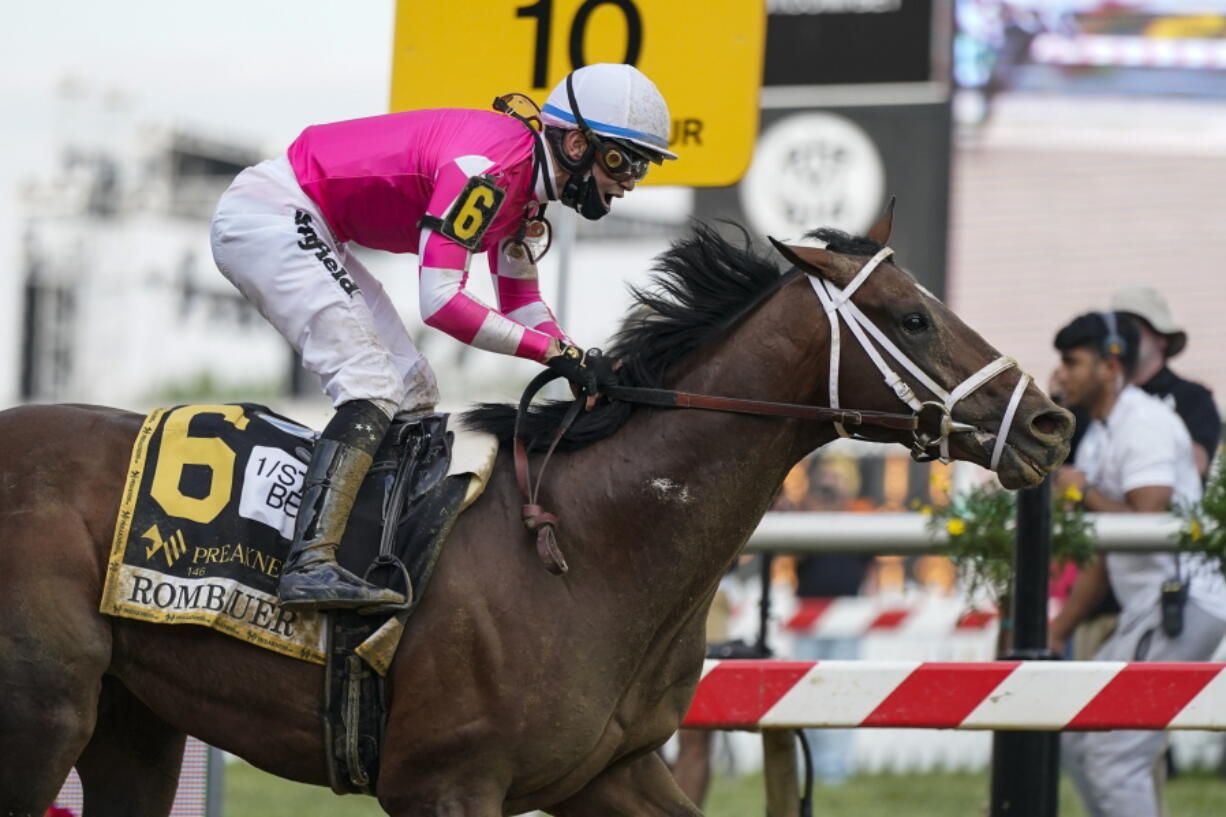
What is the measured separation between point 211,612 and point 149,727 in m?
0.64

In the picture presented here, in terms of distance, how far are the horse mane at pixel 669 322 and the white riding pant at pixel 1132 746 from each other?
2.62 m

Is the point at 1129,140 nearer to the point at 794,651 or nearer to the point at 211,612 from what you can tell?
the point at 794,651

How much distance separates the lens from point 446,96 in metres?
5.95

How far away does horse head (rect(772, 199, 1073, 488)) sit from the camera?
164 inches

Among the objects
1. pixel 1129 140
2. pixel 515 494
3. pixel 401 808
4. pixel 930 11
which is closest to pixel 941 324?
pixel 515 494

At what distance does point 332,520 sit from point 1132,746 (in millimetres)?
3355

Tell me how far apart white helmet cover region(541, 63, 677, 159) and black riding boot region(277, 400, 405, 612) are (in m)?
0.85

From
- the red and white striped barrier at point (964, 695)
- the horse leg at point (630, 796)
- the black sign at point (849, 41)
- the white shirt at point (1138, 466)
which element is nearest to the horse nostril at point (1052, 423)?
the red and white striped barrier at point (964, 695)

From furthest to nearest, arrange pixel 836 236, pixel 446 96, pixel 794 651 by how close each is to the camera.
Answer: pixel 794 651 → pixel 446 96 → pixel 836 236

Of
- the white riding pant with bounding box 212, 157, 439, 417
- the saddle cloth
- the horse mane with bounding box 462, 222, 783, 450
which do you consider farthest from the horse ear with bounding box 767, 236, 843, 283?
the white riding pant with bounding box 212, 157, 439, 417

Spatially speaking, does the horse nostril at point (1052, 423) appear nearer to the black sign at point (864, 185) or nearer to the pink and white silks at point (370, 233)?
the pink and white silks at point (370, 233)

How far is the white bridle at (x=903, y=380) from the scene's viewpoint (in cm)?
418

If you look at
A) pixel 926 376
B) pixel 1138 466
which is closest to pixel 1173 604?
pixel 1138 466

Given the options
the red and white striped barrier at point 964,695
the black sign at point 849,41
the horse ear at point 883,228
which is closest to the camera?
the horse ear at point 883,228
